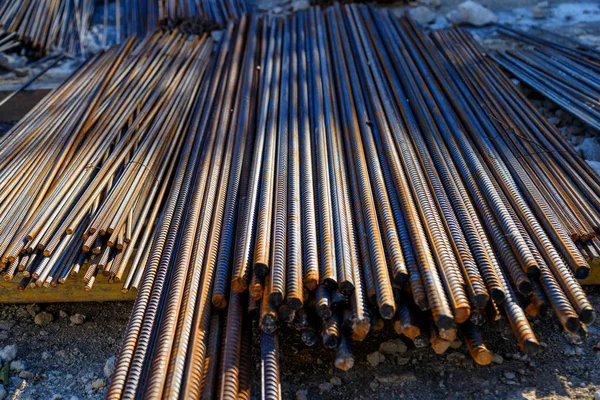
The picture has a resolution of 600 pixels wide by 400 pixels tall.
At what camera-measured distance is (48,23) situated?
7223 mm

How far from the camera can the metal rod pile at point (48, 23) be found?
7020 millimetres

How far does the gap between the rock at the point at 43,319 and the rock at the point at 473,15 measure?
552cm

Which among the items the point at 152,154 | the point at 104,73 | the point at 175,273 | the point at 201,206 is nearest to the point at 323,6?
the point at 104,73

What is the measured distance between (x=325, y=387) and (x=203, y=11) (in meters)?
5.43

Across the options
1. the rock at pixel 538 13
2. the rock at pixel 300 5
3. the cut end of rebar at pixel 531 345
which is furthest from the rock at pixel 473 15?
the cut end of rebar at pixel 531 345

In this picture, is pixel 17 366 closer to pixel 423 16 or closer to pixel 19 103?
pixel 19 103

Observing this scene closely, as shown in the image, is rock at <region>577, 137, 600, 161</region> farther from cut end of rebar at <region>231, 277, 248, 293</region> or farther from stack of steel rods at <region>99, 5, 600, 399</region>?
cut end of rebar at <region>231, 277, 248, 293</region>

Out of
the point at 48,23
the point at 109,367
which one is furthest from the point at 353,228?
the point at 48,23

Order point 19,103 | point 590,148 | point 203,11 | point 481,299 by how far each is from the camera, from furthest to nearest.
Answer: point 203,11 < point 19,103 < point 590,148 < point 481,299

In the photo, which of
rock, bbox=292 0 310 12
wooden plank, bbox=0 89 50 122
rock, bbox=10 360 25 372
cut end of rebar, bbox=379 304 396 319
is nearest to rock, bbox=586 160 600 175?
cut end of rebar, bbox=379 304 396 319

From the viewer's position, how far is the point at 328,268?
295 centimetres

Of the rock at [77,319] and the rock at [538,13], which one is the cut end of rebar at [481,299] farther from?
the rock at [538,13]

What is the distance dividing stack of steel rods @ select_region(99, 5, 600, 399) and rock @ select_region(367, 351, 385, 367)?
0.42 metres

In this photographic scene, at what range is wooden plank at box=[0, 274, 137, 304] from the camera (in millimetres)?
3754
